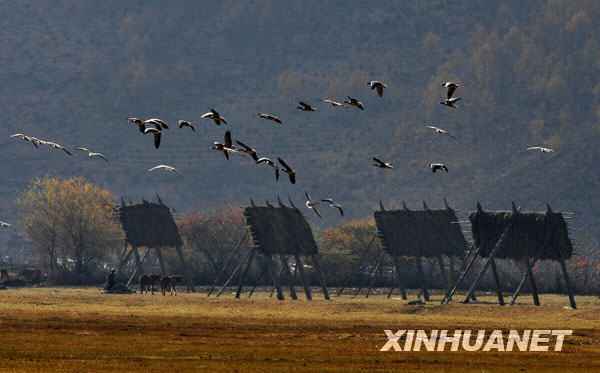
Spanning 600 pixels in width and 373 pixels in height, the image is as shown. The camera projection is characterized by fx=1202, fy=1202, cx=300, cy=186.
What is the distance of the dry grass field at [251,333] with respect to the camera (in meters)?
30.1

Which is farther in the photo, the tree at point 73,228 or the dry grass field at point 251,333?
the tree at point 73,228

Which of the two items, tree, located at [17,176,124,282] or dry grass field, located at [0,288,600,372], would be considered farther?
tree, located at [17,176,124,282]

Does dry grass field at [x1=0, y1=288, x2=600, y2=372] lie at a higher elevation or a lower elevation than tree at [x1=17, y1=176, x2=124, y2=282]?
lower

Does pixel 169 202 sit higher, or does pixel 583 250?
pixel 169 202

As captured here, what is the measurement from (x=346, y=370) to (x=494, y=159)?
156 m

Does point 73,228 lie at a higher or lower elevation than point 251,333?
higher

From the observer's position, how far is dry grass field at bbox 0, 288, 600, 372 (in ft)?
98.8

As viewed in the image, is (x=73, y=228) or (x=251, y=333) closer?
(x=251, y=333)

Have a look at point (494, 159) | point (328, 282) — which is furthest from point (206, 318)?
point (494, 159)

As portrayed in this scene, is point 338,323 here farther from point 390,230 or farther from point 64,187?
point 64,187

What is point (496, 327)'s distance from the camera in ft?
144

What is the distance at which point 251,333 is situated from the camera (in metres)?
40.2

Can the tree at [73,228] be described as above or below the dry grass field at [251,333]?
above

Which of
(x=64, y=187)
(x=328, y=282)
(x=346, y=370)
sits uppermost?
(x=64, y=187)
